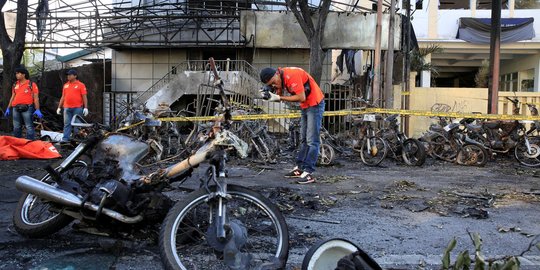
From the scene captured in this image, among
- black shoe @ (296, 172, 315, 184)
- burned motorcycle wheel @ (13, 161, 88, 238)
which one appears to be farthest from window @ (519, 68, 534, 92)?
burned motorcycle wheel @ (13, 161, 88, 238)

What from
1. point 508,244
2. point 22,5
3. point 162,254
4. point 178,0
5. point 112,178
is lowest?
point 508,244

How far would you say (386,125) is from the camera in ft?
34.9

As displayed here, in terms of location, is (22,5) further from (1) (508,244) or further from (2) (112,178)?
(1) (508,244)

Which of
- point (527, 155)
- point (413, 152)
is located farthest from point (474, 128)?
point (413, 152)

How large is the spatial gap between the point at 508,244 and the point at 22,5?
46.8 ft

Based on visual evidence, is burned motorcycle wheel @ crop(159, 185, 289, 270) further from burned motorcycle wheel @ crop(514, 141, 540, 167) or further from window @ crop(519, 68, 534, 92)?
window @ crop(519, 68, 534, 92)

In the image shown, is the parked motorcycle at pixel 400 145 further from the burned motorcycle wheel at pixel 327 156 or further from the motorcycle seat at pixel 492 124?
the motorcycle seat at pixel 492 124

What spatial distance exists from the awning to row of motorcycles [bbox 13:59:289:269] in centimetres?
2041

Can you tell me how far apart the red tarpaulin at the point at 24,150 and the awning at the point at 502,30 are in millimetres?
18554

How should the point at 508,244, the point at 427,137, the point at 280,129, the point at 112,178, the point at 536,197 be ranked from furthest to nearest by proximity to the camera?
the point at 280,129 < the point at 427,137 < the point at 536,197 < the point at 508,244 < the point at 112,178

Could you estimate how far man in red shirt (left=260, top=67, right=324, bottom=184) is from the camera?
7246 mm

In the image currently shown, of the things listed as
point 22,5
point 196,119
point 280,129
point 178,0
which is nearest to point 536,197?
point 196,119

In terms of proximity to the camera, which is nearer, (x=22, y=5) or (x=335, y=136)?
(x=335, y=136)

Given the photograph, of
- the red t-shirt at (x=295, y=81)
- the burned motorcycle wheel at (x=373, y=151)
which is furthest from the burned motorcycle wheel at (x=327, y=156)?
the red t-shirt at (x=295, y=81)
